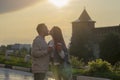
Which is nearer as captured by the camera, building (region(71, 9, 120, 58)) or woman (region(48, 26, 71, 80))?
woman (region(48, 26, 71, 80))

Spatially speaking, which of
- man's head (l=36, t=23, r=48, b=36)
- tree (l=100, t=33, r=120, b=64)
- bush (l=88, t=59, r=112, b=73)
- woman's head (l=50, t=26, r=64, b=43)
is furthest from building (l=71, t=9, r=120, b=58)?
man's head (l=36, t=23, r=48, b=36)

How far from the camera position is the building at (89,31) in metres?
89.5

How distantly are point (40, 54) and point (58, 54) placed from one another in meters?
0.37

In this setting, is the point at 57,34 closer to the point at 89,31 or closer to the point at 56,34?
the point at 56,34

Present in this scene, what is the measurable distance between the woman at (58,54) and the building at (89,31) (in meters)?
76.9

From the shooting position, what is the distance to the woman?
27.8 feet

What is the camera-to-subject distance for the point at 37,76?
838 cm

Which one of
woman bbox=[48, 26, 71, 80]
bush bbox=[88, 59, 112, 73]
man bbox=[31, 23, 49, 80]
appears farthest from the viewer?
bush bbox=[88, 59, 112, 73]

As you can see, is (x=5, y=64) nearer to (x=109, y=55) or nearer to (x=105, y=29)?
(x=109, y=55)

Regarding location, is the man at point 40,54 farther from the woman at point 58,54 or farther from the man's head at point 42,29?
the woman at point 58,54

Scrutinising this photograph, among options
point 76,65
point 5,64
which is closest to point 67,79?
point 76,65

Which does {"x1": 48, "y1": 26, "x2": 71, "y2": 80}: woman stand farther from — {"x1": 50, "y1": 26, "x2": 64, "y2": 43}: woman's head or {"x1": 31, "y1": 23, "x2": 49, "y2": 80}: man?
{"x1": 31, "y1": 23, "x2": 49, "y2": 80}: man

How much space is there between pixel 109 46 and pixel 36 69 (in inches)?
2530

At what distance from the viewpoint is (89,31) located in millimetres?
102875
